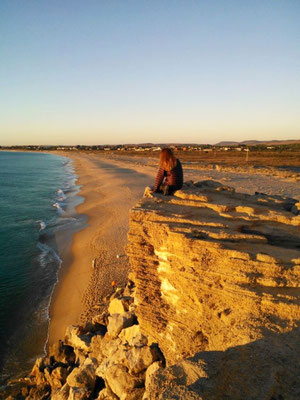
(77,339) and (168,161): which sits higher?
(168,161)

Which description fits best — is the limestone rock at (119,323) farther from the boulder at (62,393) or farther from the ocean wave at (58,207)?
the ocean wave at (58,207)

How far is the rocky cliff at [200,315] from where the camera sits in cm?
373

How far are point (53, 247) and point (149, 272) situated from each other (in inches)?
498

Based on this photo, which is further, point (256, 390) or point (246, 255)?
point (246, 255)

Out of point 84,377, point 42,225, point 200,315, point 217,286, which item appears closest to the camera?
point 217,286

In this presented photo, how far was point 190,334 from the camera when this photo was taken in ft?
19.4

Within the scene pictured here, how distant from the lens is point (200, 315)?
5773mm

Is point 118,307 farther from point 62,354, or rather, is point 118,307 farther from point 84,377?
point 62,354

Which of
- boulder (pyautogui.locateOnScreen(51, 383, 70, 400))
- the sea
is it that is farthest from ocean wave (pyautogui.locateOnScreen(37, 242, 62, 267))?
boulder (pyautogui.locateOnScreen(51, 383, 70, 400))

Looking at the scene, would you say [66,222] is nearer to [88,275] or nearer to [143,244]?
[88,275]

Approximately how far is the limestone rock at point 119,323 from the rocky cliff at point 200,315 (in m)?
0.03

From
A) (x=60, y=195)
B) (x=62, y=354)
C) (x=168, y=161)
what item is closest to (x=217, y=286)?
(x=168, y=161)

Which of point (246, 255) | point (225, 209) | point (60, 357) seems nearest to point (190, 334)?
point (246, 255)

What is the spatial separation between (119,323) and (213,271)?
3892 mm
